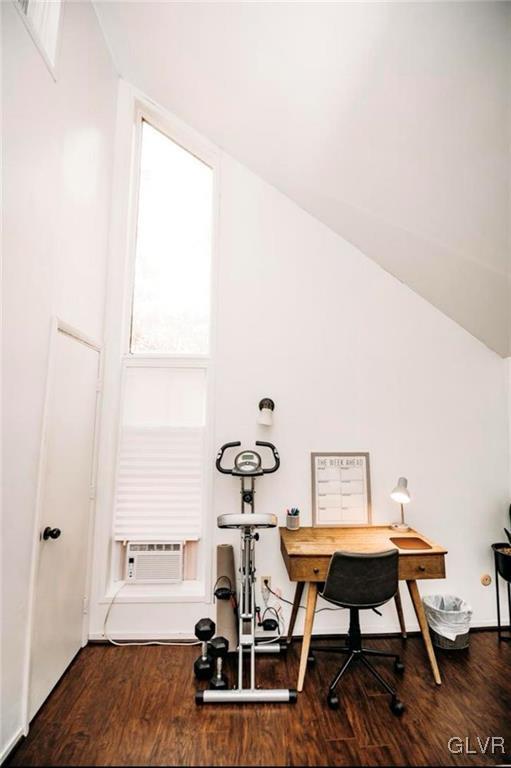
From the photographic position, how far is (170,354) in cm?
302

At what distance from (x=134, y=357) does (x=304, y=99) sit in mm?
2204

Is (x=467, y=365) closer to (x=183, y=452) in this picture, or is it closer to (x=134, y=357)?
(x=183, y=452)

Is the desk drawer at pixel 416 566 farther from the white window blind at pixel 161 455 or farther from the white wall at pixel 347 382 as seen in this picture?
the white window blind at pixel 161 455

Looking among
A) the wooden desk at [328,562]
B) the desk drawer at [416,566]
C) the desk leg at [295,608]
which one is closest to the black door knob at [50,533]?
the wooden desk at [328,562]

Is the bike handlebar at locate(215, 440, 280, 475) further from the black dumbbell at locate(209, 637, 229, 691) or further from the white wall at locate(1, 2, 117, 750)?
the white wall at locate(1, 2, 117, 750)

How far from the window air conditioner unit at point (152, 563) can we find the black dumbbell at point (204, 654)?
62cm

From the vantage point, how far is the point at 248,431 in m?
2.92

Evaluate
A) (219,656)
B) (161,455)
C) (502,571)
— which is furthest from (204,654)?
(502,571)

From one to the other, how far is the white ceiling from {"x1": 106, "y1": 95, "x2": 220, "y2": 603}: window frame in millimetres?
141

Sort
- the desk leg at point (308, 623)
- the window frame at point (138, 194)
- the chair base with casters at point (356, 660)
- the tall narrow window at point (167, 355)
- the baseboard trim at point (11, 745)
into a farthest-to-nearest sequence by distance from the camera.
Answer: the window frame at point (138, 194) → the tall narrow window at point (167, 355) → the desk leg at point (308, 623) → the chair base with casters at point (356, 660) → the baseboard trim at point (11, 745)

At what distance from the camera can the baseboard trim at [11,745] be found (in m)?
1.67

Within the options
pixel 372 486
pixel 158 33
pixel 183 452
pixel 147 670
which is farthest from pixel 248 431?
pixel 158 33

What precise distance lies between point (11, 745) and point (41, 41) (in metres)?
3.63

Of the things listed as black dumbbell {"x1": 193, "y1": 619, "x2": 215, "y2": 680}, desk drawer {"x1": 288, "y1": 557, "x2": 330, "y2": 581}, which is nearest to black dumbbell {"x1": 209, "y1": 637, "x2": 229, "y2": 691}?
black dumbbell {"x1": 193, "y1": 619, "x2": 215, "y2": 680}
